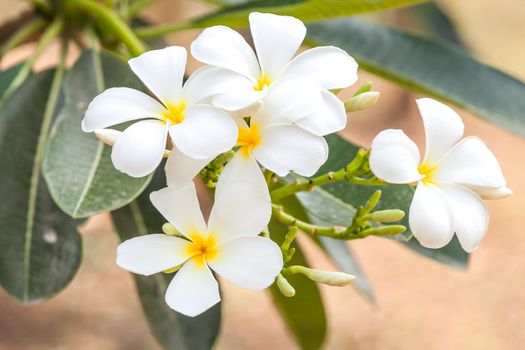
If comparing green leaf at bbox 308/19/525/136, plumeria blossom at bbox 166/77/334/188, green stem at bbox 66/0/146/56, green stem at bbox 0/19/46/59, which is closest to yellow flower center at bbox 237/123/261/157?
plumeria blossom at bbox 166/77/334/188

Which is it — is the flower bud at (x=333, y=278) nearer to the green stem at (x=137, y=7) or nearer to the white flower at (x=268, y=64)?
the white flower at (x=268, y=64)

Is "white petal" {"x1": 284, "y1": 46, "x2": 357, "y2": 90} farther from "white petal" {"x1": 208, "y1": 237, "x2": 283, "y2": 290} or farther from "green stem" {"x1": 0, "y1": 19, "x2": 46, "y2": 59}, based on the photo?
"green stem" {"x1": 0, "y1": 19, "x2": 46, "y2": 59}

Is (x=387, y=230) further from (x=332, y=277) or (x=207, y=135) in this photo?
(x=207, y=135)

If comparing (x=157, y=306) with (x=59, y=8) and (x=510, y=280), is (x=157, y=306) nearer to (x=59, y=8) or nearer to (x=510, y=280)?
(x=59, y=8)

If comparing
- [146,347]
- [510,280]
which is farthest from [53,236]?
[510,280]

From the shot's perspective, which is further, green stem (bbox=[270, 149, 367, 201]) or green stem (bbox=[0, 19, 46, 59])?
green stem (bbox=[0, 19, 46, 59])

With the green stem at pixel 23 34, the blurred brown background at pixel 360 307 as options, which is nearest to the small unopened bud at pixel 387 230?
the green stem at pixel 23 34

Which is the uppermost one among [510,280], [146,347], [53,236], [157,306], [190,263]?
[190,263]
